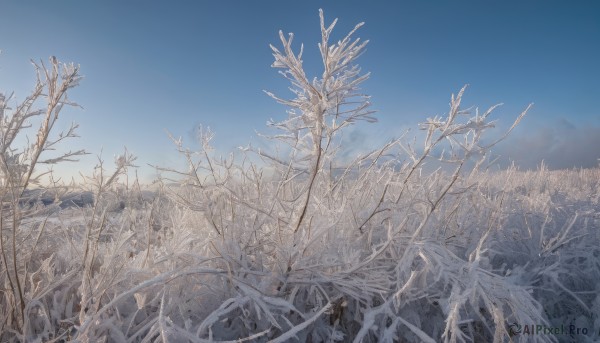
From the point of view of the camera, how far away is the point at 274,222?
7.18 ft

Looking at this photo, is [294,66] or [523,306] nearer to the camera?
[294,66]

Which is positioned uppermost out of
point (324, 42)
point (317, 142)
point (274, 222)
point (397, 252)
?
point (324, 42)

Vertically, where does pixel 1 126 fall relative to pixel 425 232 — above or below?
above

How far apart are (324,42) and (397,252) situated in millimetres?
1252

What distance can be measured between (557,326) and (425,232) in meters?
0.94

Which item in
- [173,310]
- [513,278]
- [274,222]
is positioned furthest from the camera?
[274,222]

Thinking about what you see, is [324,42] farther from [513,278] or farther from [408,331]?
[513,278]

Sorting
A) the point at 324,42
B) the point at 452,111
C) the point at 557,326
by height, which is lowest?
the point at 557,326

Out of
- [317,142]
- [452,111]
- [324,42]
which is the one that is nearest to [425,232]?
[452,111]

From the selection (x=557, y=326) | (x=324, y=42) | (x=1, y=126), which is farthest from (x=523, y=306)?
(x=1, y=126)

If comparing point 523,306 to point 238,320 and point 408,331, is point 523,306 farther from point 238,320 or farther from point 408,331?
point 238,320

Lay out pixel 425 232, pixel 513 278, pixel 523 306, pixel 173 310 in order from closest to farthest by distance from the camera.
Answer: pixel 523 306
pixel 173 310
pixel 513 278
pixel 425 232

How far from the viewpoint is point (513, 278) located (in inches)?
79.6

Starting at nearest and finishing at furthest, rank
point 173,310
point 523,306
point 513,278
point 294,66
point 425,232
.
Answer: point 294,66, point 523,306, point 173,310, point 513,278, point 425,232
